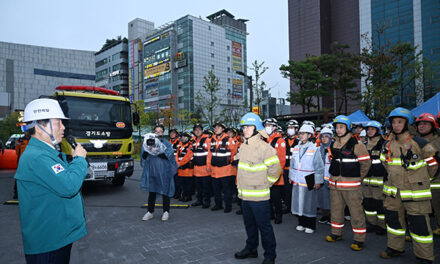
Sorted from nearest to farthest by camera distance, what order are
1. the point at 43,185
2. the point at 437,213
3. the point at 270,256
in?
the point at 43,185 < the point at 270,256 < the point at 437,213

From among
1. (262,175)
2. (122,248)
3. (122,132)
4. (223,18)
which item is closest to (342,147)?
(262,175)

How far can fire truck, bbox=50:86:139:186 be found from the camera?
8.45 metres

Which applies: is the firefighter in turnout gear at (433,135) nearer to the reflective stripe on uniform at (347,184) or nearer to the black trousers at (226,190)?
the reflective stripe on uniform at (347,184)

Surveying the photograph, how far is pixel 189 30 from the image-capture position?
66.9 meters

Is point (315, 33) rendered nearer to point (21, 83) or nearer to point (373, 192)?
point (373, 192)

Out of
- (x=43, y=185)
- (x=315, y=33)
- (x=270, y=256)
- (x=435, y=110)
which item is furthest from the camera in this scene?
(x=315, y=33)

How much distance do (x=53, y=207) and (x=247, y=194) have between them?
2.45m

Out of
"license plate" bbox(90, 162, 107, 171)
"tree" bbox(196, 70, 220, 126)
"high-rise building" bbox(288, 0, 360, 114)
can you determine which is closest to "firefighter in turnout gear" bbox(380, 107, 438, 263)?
"license plate" bbox(90, 162, 107, 171)

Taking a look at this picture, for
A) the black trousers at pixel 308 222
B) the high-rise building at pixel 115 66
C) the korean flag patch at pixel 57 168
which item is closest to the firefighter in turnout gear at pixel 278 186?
the black trousers at pixel 308 222

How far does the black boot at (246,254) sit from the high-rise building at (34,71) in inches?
4089

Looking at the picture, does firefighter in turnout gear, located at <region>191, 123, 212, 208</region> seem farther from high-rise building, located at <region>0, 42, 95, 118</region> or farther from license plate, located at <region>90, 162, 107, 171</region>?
high-rise building, located at <region>0, 42, 95, 118</region>

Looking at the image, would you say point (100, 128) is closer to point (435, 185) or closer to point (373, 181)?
point (373, 181)

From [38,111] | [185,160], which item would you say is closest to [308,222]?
[185,160]

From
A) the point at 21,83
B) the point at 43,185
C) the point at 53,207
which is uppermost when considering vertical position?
the point at 21,83
